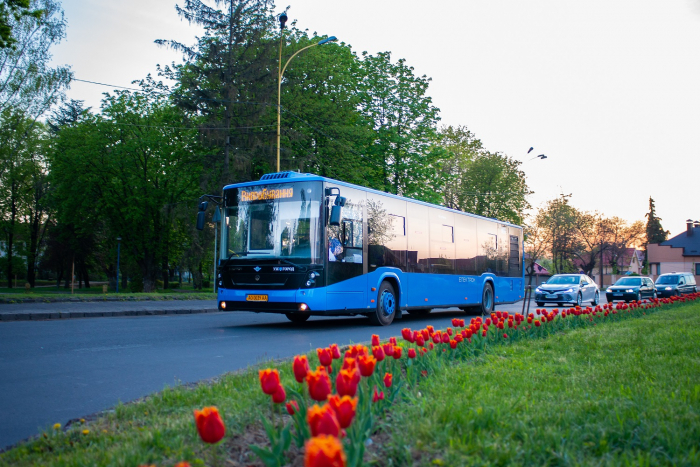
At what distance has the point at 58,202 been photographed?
1613 inches

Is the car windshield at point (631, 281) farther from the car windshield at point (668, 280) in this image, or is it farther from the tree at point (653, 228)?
the tree at point (653, 228)

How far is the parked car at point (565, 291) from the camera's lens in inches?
1120

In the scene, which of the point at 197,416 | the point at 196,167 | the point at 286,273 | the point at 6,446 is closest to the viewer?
the point at 197,416

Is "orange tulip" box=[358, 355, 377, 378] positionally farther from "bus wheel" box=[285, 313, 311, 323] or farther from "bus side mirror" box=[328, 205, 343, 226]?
"bus wheel" box=[285, 313, 311, 323]

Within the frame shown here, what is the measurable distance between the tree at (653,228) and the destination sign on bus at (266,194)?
120 meters

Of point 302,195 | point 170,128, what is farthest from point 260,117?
point 302,195

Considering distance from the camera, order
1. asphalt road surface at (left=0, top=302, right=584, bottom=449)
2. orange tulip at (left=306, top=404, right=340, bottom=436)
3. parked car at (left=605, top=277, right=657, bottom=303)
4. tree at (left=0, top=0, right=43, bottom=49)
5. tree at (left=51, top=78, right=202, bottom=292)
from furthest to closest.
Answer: tree at (left=51, top=78, right=202, bottom=292) → parked car at (left=605, top=277, right=657, bottom=303) → tree at (left=0, top=0, right=43, bottom=49) → asphalt road surface at (left=0, top=302, right=584, bottom=449) → orange tulip at (left=306, top=404, right=340, bottom=436)

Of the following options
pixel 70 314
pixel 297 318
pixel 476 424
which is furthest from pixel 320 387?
pixel 70 314

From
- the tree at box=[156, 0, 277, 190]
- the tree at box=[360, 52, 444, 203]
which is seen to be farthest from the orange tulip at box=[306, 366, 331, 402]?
the tree at box=[360, 52, 444, 203]

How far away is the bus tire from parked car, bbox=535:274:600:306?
30.7 ft

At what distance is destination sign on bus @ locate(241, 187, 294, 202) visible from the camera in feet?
41.1

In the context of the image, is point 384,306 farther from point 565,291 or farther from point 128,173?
point 128,173

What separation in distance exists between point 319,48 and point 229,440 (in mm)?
34448

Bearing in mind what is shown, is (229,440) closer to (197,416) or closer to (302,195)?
(197,416)
